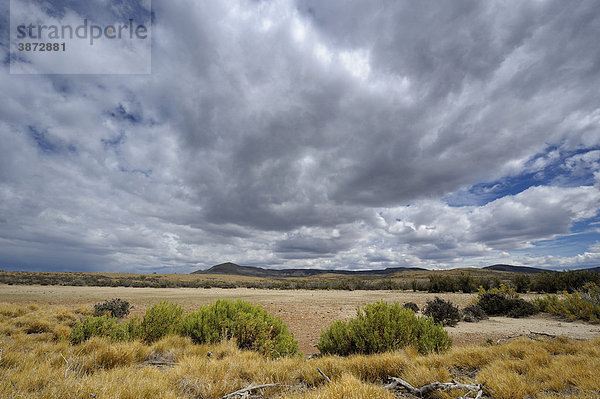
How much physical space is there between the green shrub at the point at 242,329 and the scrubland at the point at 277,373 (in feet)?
2.47

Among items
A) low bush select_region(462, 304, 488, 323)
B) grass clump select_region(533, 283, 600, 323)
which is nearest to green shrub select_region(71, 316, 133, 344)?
low bush select_region(462, 304, 488, 323)

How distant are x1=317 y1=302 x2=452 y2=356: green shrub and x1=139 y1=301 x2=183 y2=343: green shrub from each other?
4.69 meters

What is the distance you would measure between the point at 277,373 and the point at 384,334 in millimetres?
3395

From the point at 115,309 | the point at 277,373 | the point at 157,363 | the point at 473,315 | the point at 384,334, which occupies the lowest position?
the point at 473,315

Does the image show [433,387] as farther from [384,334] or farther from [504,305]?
[504,305]

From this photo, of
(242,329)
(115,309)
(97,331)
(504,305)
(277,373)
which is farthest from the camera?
(504,305)

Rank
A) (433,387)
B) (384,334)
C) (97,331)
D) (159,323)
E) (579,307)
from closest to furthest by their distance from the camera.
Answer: (433,387), (384,334), (97,331), (159,323), (579,307)

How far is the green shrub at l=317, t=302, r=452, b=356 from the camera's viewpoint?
23.2 feet

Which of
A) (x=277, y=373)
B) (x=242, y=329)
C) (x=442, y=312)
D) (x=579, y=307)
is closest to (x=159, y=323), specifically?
(x=242, y=329)

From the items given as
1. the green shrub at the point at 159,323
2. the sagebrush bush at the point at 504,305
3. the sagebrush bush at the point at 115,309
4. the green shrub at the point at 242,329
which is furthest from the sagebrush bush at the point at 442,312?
the sagebrush bush at the point at 115,309

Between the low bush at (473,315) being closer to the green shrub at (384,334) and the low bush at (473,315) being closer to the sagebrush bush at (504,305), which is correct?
the sagebrush bush at (504,305)

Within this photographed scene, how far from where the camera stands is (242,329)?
7.81 meters

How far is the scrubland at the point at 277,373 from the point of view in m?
3.72

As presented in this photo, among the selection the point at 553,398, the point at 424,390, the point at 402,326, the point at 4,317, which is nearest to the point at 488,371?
the point at 553,398
